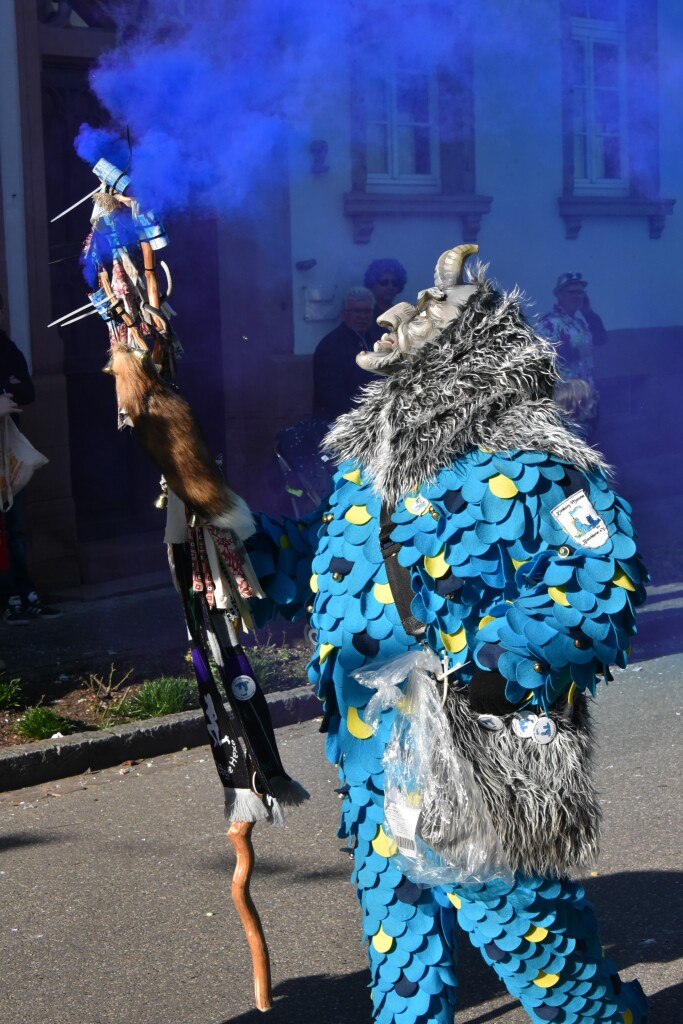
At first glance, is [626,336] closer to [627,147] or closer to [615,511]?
[627,147]

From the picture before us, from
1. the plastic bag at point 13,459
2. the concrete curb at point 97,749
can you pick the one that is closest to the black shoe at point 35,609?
the plastic bag at point 13,459

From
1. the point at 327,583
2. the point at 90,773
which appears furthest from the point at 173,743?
the point at 327,583

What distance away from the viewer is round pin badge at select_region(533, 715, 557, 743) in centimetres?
257

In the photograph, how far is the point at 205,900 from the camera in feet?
13.7

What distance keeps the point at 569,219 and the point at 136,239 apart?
929 cm

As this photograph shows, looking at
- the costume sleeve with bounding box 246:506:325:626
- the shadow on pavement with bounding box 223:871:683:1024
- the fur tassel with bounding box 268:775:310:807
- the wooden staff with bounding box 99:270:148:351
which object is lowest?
the shadow on pavement with bounding box 223:871:683:1024

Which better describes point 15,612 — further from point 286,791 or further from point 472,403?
point 472,403

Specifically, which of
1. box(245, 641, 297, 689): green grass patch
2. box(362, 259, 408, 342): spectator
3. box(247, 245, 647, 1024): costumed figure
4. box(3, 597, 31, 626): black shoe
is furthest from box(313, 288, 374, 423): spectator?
box(247, 245, 647, 1024): costumed figure

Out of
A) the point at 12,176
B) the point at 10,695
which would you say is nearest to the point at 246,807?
the point at 10,695

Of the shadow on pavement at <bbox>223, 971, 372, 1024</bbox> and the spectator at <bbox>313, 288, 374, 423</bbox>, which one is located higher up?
the spectator at <bbox>313, 288, 374, 423</bbox>

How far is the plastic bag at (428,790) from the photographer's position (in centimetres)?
252

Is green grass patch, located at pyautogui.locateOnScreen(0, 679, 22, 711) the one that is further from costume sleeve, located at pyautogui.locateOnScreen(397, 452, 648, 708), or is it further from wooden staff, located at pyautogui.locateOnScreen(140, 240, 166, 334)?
costume sleeve, located at pyautogui.locateOnScreen(397, 452, 648, 708)

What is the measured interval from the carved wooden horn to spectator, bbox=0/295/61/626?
4780 mm

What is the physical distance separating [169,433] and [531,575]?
807mm
